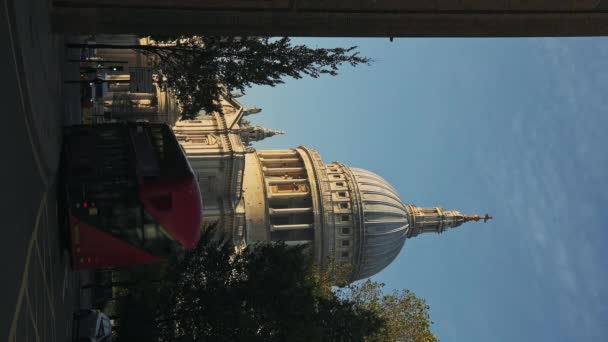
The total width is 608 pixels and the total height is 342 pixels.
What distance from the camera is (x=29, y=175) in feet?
49.8

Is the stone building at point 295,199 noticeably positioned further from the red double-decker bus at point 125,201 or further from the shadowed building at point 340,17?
the shadowed building at point 340,17

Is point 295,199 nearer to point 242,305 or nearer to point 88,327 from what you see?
point 242,305

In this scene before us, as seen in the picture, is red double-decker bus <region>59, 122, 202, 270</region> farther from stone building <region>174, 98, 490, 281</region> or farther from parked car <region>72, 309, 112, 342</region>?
stone building <region>174, 98, 490, 281</region>

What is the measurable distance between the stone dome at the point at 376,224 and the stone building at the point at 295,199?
113mm

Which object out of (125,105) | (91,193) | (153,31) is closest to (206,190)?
(125,105)

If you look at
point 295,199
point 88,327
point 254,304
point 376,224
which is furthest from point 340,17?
point 376,224

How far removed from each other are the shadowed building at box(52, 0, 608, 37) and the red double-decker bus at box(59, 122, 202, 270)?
5.67 meters

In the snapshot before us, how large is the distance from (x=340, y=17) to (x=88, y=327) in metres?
14.5

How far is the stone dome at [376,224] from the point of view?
69688 millimetres

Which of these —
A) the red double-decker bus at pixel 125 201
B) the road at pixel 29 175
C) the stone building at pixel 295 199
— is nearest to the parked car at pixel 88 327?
the road at pixel 29 175

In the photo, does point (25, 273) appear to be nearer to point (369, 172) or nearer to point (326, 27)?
point (326, 27)

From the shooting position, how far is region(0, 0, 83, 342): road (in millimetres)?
12742

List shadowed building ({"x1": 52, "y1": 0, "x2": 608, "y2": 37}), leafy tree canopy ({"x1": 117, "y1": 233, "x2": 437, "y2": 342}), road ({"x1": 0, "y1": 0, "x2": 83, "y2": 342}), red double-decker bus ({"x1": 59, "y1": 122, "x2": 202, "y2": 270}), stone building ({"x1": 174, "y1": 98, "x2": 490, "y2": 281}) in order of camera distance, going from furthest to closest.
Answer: stone building ({"x1": 174, "y1": 98, "x2": 490, "y2": 281}), leafy tree canopy ({"x1": 117, "y1": 233, "x2": 437, "y2": 342}), red double-decker bus ({"x1": 59, "y1": 122, "x2": 202, "y2": 270}), shadowed building ({"x1": 52, "y1": 0, "x2": 608, "y2": 37}), road ({"x1": 0, "y1": 0, "x2": 83, "y2": 342})

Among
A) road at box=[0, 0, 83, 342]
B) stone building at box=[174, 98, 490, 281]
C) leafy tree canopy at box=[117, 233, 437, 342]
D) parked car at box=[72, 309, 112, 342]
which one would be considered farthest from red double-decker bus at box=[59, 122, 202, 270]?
stone building at box=[174, 98, 490, 281]
